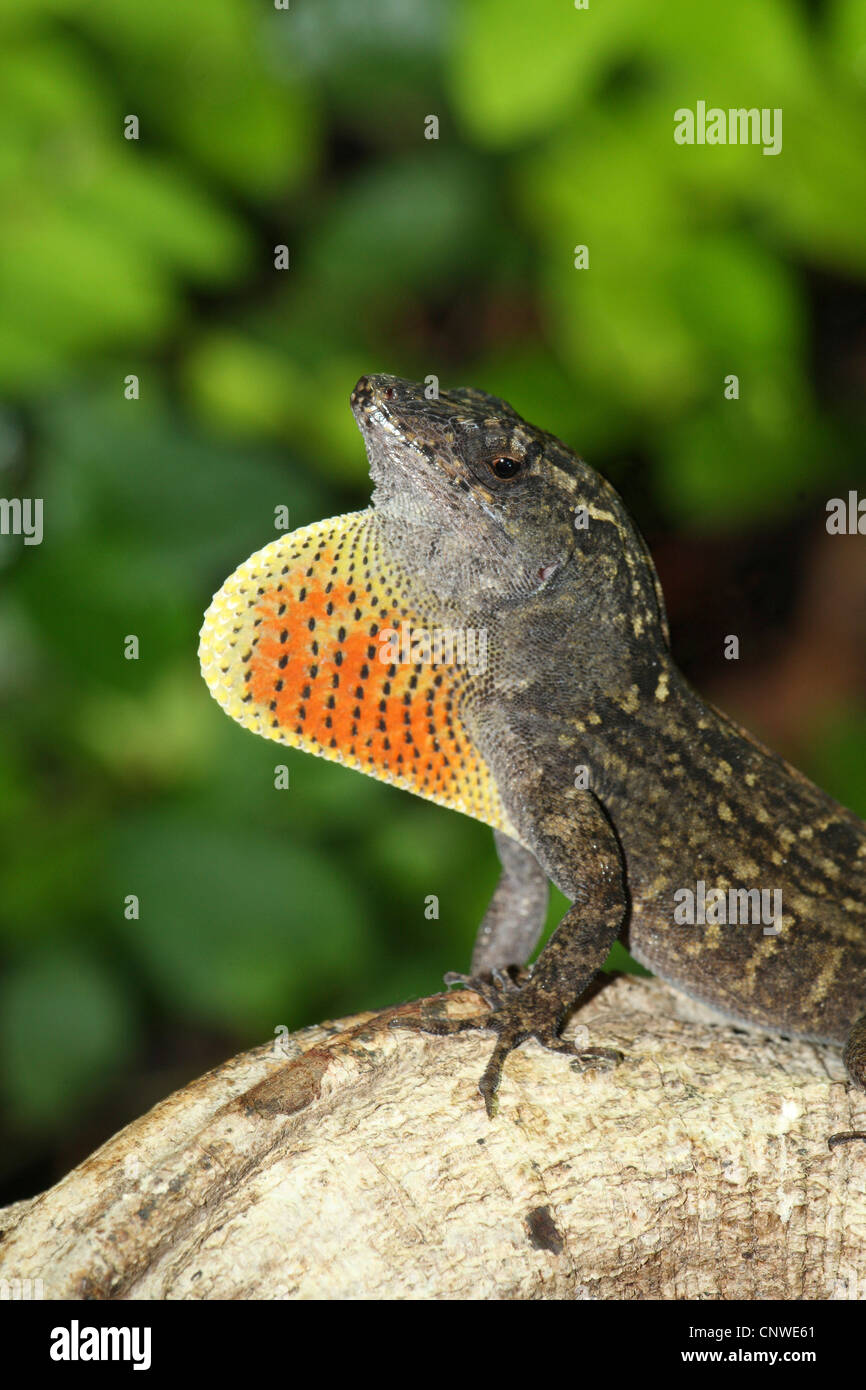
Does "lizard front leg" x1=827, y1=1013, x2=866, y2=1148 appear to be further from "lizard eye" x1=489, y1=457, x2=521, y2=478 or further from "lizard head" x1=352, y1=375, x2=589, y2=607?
"lizard eye" x1=489, y1=457, x2=521, y2=478

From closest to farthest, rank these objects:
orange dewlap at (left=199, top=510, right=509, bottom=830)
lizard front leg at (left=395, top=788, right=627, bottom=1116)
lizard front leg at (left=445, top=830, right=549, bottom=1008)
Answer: lizard front leg at (left=395, top=788, right=627, bottom=1116) < orange dewlap at (left=199, top=510, right=509, bottom=830) < lizard front leg at (left=445, top=830, right=549, bottom=1008)

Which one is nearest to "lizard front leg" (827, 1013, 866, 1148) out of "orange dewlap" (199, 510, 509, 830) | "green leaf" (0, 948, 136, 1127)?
"orange dewlap" (199, 510, 509, 830)


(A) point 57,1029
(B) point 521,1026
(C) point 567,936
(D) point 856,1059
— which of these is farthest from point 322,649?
(A) point 57,1029

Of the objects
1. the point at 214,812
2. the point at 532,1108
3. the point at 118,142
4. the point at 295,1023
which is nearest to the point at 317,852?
the point at 214,812

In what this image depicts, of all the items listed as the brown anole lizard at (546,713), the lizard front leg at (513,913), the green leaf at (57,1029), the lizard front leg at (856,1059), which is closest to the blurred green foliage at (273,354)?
the green leaf at (57,1029)

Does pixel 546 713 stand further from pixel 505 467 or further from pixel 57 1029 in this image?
pixel 57 1029

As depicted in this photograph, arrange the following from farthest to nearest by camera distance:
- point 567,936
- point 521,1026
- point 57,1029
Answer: point 57,1029, point 567,936, point 521,1026
